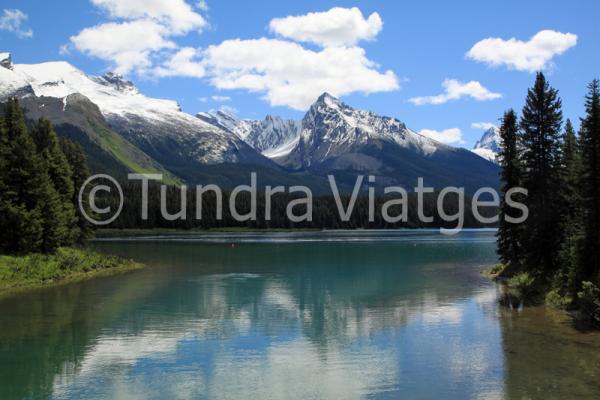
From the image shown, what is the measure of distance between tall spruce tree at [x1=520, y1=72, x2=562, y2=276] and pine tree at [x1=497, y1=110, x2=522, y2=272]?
11.3 ft

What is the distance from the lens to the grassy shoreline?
60250 mm

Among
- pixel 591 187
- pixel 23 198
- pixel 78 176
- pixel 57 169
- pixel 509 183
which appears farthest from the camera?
pixel 78 176

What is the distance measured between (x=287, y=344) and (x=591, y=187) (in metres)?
25.7

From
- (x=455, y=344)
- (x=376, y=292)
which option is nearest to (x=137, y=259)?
(x=376, y=292)

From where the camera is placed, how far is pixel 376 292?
61000 mm

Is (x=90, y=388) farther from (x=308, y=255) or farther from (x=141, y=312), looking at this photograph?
(x=308, y=255)

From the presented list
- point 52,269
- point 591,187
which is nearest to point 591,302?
point 591,187

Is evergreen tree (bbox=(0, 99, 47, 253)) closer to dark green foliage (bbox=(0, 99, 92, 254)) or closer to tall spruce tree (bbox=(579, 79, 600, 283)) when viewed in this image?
dark green foliage (bbox=(0, 99, 92, 254))

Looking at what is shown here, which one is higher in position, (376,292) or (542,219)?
(542,219)

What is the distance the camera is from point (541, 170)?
61.0 metres

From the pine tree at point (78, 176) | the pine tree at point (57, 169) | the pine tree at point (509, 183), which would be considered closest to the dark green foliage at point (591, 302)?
the pine tree at point (509, 183)

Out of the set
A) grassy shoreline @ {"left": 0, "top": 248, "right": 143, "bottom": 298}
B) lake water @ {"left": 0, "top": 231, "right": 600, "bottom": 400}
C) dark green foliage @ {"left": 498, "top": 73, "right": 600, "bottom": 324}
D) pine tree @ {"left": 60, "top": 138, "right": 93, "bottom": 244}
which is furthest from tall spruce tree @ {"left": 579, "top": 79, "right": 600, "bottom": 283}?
pine tree @ {"left": 60, "top": 138, "right": 93, "bottom": 244}

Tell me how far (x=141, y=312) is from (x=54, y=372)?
717 inches

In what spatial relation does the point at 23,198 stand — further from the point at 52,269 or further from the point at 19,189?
the point at 52,269
